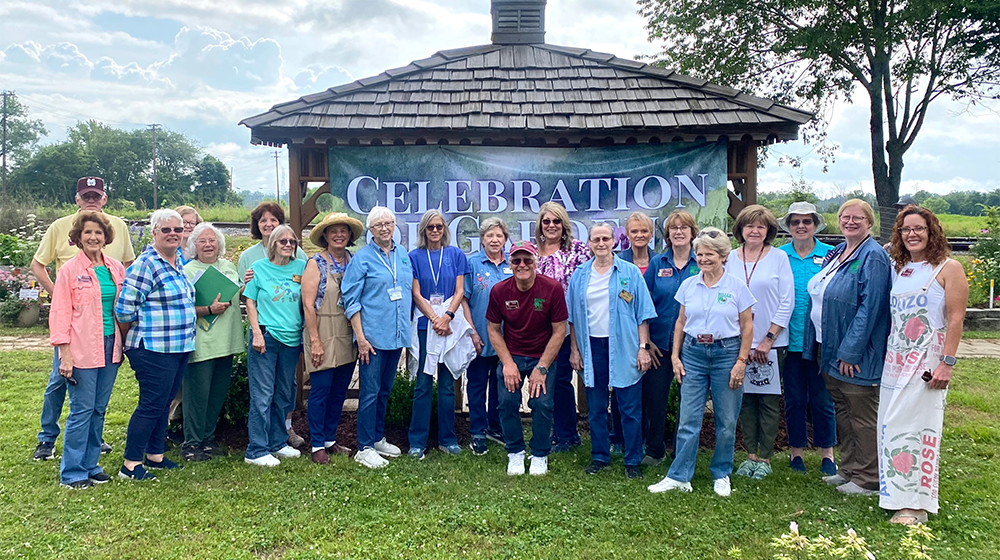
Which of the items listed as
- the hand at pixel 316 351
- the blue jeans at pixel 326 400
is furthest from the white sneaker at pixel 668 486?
the hand at pixel 316 351

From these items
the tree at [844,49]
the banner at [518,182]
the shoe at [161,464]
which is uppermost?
the tree at [844,49]

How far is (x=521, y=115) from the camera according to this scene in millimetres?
5953

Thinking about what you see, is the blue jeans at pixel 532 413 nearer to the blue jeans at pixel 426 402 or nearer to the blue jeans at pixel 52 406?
the blue jeans at pixel 426 402

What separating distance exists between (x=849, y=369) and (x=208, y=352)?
4466mm

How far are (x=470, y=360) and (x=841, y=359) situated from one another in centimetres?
260

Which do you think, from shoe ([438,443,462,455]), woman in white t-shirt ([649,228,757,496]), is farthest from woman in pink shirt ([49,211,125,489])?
woman in white t-shirt ([649,228,757,496])

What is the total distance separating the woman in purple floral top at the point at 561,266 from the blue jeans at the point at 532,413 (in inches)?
7.7

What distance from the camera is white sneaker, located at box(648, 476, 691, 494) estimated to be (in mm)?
4309


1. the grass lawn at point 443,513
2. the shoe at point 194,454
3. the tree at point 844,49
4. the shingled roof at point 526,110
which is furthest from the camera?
the tree at point 844,49

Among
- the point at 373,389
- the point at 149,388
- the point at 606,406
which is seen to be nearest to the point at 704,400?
the point at 606,406

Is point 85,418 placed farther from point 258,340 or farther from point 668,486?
point 668,486

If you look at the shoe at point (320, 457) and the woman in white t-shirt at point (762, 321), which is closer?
the woman in white t-shirt at point (762, 321)

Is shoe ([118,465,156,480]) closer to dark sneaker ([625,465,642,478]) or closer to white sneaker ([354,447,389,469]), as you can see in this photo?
white sneaker ([354,447,389,469])

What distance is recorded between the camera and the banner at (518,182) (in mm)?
6086
